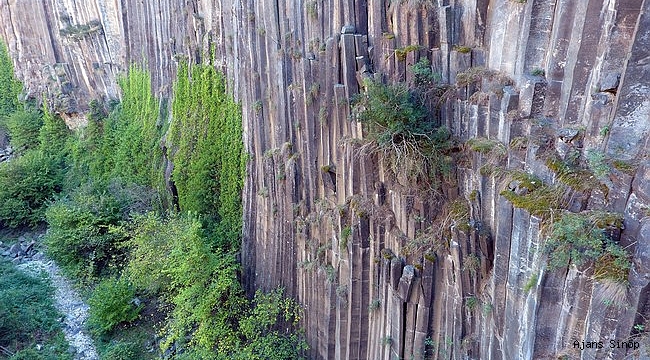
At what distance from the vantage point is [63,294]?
19078 millimetres

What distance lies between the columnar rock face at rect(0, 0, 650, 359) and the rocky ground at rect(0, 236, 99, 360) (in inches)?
260

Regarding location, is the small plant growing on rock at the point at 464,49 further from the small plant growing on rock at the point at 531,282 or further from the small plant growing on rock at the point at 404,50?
the small plant growing on rock at the point at 531,282

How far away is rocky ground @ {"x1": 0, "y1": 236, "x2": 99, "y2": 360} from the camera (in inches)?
639

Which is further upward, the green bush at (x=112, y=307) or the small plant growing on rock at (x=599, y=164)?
the small plant growing on rock at (x=599, y=164)

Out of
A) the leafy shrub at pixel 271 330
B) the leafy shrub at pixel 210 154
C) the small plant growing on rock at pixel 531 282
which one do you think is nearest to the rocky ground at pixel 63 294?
the leafy shrub at pixel 210 154

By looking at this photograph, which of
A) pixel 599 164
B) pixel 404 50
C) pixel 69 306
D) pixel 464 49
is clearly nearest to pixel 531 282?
pixel 599 164

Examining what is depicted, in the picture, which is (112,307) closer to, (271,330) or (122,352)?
(122,352)

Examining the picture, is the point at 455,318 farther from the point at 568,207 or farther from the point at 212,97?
the point at 212,97

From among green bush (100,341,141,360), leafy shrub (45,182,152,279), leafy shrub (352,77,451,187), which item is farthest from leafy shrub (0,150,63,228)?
leafy shrub (352,77,451,187)

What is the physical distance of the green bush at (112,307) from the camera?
16.2 metres

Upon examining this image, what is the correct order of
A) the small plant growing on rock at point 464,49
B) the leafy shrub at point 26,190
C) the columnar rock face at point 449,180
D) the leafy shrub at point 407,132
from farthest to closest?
the leafy shrub at point 26,190, the leafy shrub at point 407,132, the small plant growing on rock at point 464,49, the columnar rock face at point 449,180

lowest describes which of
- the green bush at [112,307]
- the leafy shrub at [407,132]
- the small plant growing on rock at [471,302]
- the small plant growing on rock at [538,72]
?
the green bush at [112,307]

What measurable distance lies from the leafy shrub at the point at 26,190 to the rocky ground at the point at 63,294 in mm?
1206

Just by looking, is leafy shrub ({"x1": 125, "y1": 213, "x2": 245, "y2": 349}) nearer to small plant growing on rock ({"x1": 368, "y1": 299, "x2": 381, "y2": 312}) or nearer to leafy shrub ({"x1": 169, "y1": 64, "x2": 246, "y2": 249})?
leafy shrub ({"x1": 169, "y1": 64, "x2": 246, "y2": 249})
